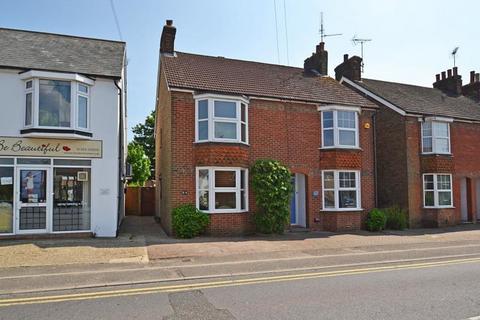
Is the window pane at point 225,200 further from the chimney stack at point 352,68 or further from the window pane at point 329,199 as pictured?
the chimney stack at point 352,68

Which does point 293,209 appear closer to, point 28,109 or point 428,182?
point 428,182

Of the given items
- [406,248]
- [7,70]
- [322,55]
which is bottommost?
[406,248]

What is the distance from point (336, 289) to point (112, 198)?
9594 mm

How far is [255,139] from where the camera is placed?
16.6 m

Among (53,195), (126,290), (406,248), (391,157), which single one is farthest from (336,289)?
(391,157)

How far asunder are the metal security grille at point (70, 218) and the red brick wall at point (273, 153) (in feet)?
10.6

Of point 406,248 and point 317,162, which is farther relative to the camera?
point 317,162

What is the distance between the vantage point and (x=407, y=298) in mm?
6512

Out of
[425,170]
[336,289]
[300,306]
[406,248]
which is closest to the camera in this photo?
[300,306]

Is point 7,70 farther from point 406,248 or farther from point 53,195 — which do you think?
point 406,248

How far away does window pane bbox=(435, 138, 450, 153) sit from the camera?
20.0m

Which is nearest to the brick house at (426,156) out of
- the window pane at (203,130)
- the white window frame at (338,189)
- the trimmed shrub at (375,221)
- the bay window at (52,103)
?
the trimmed shrub at (375,221)

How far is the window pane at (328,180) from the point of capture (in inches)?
695

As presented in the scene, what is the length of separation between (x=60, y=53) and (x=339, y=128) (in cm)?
1186
